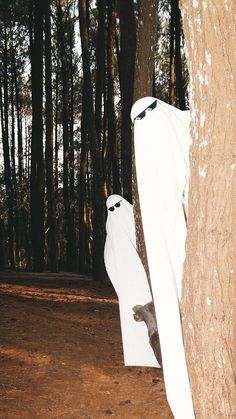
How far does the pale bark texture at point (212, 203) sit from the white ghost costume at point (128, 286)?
1.24m

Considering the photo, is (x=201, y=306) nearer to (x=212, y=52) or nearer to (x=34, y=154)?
(x=212, y=52)

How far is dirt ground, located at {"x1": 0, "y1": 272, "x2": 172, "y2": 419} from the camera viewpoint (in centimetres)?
332

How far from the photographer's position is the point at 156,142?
225 cm

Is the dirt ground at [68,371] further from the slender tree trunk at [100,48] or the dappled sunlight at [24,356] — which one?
the slender tree trunk at [100,48]

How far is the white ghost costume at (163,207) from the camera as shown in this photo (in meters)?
2.08

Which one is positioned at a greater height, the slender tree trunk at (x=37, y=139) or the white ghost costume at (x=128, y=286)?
the slender tree trunk at (x=37, y=139)

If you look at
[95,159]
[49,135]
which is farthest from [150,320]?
[49,135]

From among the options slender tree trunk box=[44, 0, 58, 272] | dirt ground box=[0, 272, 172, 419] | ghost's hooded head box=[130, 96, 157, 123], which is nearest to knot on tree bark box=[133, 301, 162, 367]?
dirt ground box=[0, 272, 172, 419]

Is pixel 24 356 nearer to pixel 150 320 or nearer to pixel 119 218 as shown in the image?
pixel 119 218

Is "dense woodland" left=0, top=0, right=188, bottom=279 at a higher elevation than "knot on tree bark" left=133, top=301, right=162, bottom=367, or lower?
higher

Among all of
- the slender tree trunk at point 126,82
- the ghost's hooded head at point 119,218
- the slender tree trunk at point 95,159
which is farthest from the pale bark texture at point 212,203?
the slender tree trunk at point 95,159

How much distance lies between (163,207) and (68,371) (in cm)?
238

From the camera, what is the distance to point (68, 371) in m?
3.94

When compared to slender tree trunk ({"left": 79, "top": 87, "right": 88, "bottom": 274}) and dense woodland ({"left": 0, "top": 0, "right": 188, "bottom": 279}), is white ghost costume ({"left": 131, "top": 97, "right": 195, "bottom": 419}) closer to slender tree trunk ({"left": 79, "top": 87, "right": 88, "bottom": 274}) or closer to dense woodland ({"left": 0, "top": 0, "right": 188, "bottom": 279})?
dense woodland ({"left": 0, "top": 0, "right": 188, "bottom": 279})
